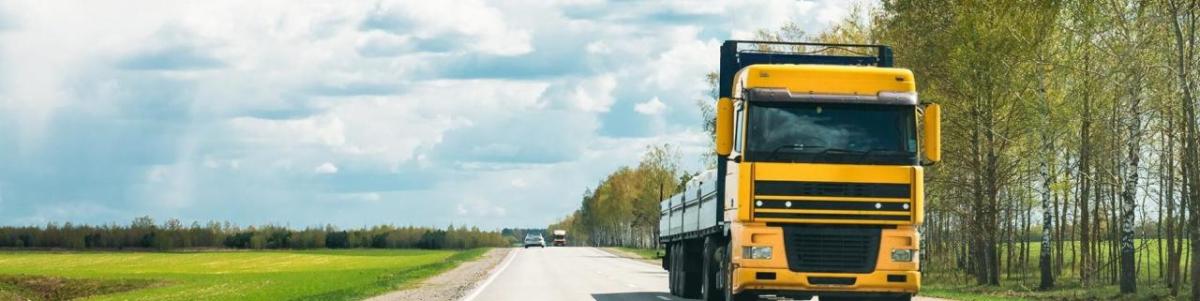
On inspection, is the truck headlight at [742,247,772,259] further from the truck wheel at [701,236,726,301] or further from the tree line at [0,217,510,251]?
the tree line at [0,217,510,251]

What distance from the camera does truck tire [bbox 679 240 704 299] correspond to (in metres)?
24.9

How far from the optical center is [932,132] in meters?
17.6

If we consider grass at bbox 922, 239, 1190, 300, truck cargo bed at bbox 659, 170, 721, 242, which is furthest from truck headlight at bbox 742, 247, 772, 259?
grass at bbox 922, 239, 1190, 300

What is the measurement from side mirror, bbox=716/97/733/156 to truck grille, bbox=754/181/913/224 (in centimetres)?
64

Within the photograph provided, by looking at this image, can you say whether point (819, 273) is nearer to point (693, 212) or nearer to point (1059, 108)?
point (693, 212)

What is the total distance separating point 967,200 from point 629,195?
105425 millimetres

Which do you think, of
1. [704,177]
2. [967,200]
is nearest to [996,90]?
[967,200]

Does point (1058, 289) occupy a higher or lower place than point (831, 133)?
lower

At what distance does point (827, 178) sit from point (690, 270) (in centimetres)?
774

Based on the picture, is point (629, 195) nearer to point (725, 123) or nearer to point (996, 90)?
point (996, 90)

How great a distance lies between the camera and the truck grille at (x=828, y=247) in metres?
18.0

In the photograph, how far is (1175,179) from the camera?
110ft

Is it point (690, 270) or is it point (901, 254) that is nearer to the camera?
point (901, 254)

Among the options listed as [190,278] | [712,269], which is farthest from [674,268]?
[190,278]
